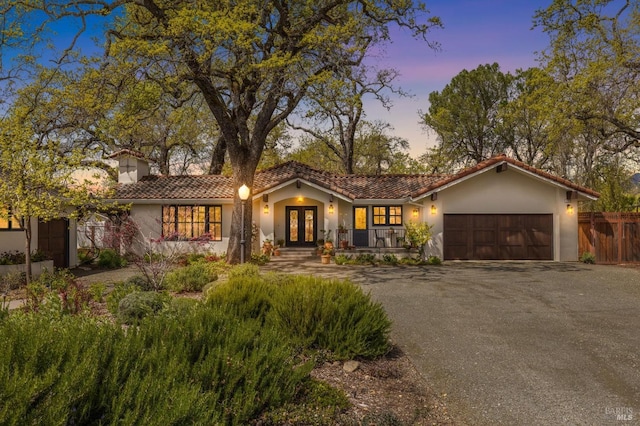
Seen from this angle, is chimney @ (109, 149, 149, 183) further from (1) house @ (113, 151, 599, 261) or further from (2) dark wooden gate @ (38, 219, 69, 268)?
(2) dark wooden gate @ (38, 219, 69, 268)

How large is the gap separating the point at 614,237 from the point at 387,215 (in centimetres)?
1066

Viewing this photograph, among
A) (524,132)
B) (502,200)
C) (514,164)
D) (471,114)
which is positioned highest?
(471,114)

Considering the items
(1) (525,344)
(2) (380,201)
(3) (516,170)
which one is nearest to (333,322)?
(1) (525,344)

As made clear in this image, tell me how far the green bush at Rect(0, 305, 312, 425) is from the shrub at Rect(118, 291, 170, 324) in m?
3.02

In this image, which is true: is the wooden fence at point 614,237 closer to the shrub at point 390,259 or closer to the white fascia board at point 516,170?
the white fascia board at point 516,170

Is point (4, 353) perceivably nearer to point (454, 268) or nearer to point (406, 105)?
point (454, 268)

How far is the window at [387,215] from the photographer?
72.8ft

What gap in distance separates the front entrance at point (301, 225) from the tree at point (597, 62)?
13.7 m

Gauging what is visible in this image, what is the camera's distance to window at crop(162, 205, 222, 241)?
21.8m

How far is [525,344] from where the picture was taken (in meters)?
6.90

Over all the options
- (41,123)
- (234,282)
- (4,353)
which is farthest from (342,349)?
(41,123)

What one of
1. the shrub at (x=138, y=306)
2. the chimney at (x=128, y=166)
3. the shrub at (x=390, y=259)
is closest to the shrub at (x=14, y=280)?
the shrub at (x=138, y=306)

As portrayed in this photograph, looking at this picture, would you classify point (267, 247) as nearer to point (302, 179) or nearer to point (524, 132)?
point (302, 179)

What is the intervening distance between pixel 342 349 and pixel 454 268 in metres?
12.9
